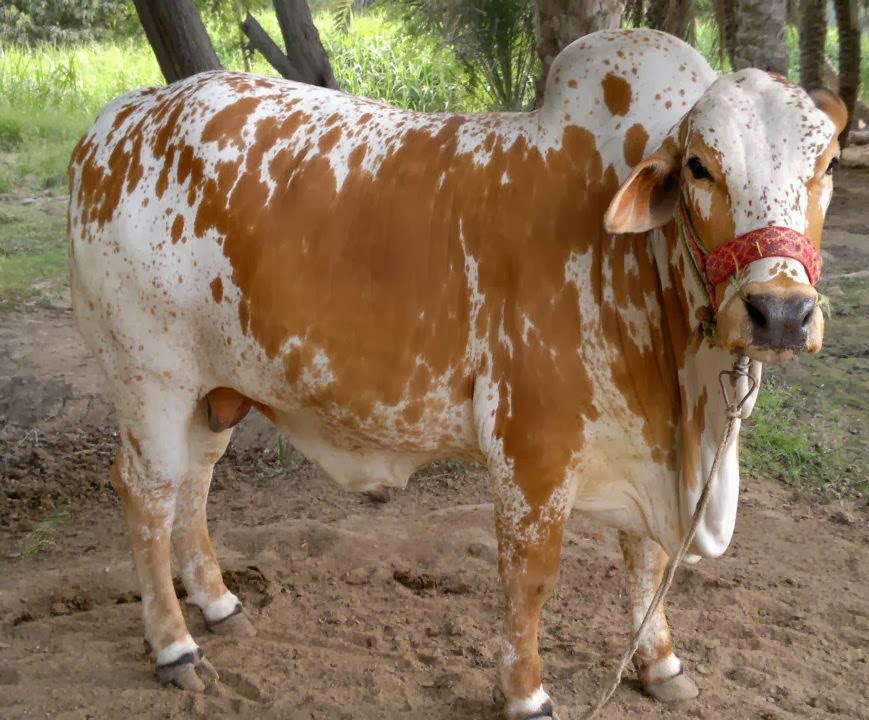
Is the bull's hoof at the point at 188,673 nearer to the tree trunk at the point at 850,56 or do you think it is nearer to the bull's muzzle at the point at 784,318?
the bull's muzzle at the point at 784,318

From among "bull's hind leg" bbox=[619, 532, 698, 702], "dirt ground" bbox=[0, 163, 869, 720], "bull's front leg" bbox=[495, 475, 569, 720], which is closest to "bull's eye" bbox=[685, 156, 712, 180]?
"bull's front leg" bbox=[495, 475, 569, 720]

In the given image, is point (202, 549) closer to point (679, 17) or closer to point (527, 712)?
point (527, 712)

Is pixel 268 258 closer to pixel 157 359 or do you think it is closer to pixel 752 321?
pixel 157 359

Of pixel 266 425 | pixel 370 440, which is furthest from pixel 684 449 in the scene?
pixel 266 425

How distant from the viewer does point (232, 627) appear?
3.73 metres

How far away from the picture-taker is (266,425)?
18.5ft

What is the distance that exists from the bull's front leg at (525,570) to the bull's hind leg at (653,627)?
398 millimetres

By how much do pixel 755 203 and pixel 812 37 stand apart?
920cm

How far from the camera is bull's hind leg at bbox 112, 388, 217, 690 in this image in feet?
11.0

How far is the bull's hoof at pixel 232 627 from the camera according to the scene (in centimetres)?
372

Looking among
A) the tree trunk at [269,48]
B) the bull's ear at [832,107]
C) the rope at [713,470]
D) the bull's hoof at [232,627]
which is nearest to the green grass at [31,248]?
the tree trunk at [269,48]

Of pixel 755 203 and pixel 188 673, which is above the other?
pixel 755 203

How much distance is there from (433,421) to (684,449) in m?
Result: 0.68

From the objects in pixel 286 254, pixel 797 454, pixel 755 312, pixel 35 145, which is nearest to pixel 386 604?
pixel 286 254
